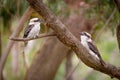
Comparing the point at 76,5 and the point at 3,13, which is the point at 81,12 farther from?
the point at 3,13

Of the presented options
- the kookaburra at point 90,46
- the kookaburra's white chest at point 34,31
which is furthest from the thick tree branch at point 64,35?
the kookaburra's white chest at point 34,31

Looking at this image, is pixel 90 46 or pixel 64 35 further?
pixel 90 46

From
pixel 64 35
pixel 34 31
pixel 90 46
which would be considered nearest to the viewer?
pixel 64 35

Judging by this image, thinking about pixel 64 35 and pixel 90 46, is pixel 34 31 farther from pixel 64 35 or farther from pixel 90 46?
pixel 90 46

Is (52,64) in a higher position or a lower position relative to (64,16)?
lower

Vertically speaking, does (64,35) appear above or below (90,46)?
above

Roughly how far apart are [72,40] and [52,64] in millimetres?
3709

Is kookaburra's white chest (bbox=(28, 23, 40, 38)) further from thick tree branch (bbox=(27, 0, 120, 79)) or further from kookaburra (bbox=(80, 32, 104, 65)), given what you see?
kookaburra (bbox=(80, 32, 104, 65))

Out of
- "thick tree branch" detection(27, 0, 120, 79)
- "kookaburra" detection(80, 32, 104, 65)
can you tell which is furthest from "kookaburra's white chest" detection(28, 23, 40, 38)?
"kookaburra" detection(80, 32, 104, 65)

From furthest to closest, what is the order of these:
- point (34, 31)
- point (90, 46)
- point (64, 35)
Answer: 1. point (90, 46)
2. point (34, 31)
3. point (64, 35)

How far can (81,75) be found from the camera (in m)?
15.8

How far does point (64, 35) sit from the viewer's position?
5168 millimetres

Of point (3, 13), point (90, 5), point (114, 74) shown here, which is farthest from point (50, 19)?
point (3, 13)

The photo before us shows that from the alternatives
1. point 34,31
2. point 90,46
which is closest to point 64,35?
point 34,31
